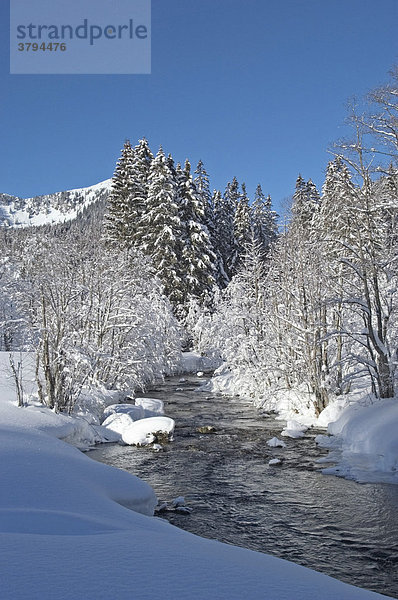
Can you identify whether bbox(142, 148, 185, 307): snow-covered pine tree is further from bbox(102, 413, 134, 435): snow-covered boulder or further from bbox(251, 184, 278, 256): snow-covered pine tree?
bbox(102, 413, 134, 435): snow-covered boulder

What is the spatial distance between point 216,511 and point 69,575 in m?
5.86

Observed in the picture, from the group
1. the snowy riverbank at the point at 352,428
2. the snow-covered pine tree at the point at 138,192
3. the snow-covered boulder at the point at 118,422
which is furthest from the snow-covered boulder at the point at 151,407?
the snow-covered pine tree at the point at 138,192

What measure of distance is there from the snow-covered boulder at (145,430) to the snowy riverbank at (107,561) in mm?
6822

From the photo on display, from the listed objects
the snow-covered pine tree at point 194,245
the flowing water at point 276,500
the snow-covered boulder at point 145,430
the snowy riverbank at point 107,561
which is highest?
the snow-covered pine tree at point 194,245

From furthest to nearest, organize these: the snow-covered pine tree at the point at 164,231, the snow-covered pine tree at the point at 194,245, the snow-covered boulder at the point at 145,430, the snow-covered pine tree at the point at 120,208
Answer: the snow-covered pine tree at the point at 120,208 < the snow-covered pine tree at the point at 194,245 < the snow-covered pine tree at the point at 164,231 < the snow-covered boulder at the point at 145,430

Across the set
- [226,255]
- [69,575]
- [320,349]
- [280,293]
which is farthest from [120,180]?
[69,575]

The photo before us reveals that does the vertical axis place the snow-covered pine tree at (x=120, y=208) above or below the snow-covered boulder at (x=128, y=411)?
above

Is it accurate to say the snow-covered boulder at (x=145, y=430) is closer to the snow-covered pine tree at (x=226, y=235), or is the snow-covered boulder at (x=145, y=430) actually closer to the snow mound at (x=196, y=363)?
the snow mound at (x=196, y=363)

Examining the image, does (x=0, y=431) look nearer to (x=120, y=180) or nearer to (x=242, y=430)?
(x=242, y=430)

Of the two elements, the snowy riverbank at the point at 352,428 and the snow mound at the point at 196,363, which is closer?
the snowy riverbank at the point at 352,428

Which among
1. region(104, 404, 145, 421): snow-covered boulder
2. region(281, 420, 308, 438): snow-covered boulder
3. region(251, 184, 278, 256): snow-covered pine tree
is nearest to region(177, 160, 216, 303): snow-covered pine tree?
region(251, 184, 278, 256): snow-covered pine tree

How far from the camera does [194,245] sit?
38.4 meters

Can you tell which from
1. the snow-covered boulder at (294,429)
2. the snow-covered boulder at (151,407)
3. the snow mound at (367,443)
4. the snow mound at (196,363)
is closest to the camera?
the snow mound at (367,443)

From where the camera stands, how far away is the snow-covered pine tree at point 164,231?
36.8m
